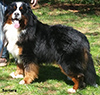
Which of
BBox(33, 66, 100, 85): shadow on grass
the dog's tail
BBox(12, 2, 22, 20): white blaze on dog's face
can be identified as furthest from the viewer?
BBox(33, 66, 100, 85): shadow on grass

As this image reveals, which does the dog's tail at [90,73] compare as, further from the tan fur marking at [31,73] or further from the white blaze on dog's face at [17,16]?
the white blaze on dog's face at [17,16]

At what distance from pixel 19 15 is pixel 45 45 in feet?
2.60

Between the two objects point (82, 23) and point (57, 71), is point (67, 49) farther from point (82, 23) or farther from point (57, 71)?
point (82, 23)

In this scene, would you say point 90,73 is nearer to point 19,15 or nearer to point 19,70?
point 19,70

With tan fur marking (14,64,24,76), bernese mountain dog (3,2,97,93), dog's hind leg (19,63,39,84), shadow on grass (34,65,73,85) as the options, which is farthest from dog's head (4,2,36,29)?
shadow on grass (34,65,73,85)

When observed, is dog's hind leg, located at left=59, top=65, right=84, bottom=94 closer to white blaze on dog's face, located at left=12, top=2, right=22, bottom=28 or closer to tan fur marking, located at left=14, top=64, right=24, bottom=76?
tan fur marking, located at left=14, top=64, right=24, bottom=76

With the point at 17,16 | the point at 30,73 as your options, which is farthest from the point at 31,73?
the point at 17,16

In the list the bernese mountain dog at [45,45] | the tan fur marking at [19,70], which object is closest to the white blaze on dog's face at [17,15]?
the bernese mountain dog at [45,45]

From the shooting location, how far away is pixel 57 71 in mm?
5141

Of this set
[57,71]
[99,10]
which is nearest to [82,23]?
[99,10]

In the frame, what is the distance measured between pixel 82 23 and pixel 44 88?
7.35 meters

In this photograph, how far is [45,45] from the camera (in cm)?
411

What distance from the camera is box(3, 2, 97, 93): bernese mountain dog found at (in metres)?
3.94

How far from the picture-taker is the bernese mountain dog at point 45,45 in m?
3.94
